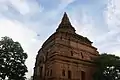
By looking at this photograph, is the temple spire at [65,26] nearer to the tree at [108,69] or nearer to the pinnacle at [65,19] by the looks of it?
the pinnacle at [65,19]

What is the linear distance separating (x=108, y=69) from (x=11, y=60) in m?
16.0

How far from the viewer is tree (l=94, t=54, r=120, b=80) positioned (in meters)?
30.6

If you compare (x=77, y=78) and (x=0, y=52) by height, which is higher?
(x=0, y=52)

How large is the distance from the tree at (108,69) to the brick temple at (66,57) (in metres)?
1.97

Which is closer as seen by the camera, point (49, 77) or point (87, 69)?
point (49, 77)

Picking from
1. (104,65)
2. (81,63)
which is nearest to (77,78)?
(81,63)

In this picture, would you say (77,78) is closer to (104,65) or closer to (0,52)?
(104,65)

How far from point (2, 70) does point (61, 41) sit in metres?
10.7

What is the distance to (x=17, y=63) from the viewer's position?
32125 mm

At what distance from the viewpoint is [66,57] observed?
31.3 meters

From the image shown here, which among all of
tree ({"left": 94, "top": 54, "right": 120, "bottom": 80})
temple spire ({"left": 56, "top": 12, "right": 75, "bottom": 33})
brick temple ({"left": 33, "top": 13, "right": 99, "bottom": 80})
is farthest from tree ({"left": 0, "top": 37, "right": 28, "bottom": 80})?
tree ({"left": 94, "top": 54, "right": 120, "bottom": 80})

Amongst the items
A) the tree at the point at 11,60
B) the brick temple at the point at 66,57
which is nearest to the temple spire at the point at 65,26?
the brick temple at the point at 66,57

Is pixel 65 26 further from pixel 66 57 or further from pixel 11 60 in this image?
pixel 11 60

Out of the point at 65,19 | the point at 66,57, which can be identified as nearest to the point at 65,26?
the point at 65,19
